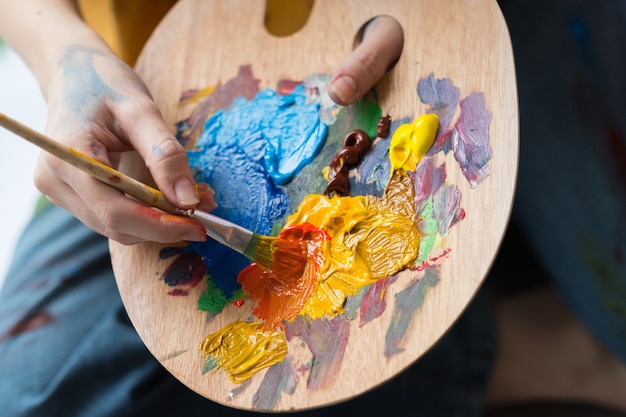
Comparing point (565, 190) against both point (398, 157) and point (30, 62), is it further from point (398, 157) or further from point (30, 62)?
point (30, 62)

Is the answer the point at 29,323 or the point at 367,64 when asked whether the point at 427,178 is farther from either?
the point at 29,323

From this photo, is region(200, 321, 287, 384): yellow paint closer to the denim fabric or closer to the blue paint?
the blue paint

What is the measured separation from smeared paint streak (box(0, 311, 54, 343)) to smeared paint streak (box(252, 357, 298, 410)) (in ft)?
1.47

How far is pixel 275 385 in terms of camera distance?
61cm

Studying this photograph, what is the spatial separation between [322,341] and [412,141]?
9.0 inches

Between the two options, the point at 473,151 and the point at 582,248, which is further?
the point at 582,248

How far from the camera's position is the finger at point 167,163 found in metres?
0.66

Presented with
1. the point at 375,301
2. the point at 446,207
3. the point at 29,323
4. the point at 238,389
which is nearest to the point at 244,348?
the point at 238,389

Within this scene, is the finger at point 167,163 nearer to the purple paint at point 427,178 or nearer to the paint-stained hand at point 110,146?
the paint-stained hand at point 110,146

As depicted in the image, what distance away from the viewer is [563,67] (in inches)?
38.6

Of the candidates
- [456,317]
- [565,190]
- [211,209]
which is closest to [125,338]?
[211,209]

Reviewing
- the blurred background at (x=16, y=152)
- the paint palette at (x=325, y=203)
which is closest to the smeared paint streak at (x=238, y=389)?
the paint palette at (x=325, y=203)

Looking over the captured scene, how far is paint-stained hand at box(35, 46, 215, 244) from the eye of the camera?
660mm

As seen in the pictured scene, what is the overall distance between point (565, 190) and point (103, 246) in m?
0.75
